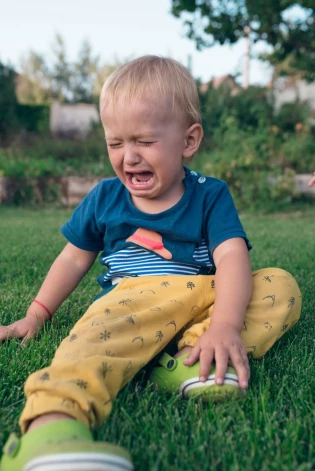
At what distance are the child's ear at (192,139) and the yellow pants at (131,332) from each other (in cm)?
42

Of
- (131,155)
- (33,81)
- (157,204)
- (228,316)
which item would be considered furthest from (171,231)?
(33,81)

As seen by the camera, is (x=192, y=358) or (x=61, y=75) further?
(x=61, y=75)

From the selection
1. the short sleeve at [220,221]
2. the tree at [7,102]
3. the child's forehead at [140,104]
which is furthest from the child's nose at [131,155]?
the tree at [7,102]

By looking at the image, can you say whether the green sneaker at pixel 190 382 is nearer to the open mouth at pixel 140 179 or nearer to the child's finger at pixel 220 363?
the child's finger at pixel 220 363

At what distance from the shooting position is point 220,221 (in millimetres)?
1773

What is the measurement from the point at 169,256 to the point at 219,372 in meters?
0.56

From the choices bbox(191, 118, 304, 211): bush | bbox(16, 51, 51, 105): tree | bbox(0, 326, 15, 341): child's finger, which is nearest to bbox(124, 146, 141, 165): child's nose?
bbox(0, 326, 15, 341): child's finger

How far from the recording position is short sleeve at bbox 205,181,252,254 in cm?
174

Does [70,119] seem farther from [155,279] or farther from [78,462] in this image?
[78,462]

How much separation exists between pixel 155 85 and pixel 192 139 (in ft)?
0.77

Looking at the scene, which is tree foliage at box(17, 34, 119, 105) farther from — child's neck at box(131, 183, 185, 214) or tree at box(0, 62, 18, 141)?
child's neck at box(131, 183, 185, 214)

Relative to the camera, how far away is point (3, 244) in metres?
4.08

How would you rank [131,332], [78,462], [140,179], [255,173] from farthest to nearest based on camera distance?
[255,173] < [140,179] < [131,332] < [78,462]

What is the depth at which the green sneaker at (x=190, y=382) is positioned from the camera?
1.32 metres
